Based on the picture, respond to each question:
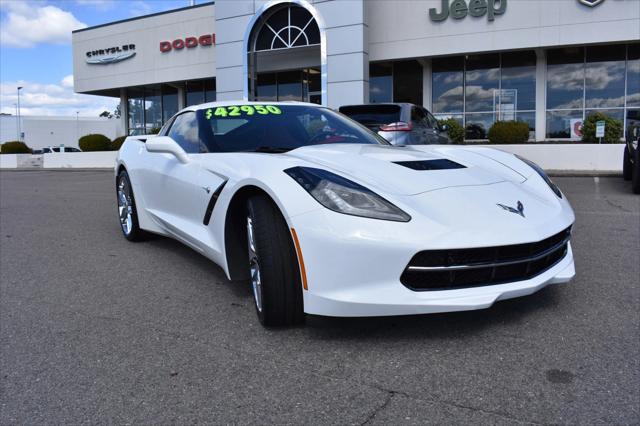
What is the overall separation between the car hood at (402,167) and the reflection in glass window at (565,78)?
18753 mm

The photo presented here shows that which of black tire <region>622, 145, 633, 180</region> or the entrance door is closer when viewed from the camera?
black tire <region>622, 145, 633, 180</region>

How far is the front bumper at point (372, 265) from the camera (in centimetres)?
249

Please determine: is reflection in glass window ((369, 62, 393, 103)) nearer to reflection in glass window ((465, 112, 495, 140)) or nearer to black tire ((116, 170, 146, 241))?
reflection in glass window ((465, 112, 495, 140))

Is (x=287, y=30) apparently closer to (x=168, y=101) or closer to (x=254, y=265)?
(x=168, y=101)

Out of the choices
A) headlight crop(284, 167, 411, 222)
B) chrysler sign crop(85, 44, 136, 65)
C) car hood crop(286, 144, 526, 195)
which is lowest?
headlight crop(284, 167, 411, 222)

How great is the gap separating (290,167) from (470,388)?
1.42 m

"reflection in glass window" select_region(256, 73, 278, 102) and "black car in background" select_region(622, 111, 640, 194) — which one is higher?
"reflection in glass window" select_region(256, 73, 278, 102)

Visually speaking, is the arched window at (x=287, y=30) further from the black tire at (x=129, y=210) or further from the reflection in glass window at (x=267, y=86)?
the black tire at (x=129, y=210)

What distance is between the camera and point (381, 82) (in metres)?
23.0

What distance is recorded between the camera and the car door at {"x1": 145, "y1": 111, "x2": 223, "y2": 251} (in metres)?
3.64

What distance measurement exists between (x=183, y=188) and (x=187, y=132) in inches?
23.8

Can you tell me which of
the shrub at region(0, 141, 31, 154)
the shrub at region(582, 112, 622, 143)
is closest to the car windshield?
the shrub at region(582, 112, 622, 143)

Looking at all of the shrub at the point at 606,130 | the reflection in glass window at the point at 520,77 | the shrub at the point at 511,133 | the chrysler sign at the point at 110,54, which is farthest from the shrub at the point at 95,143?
the shrub at the point at 606,130

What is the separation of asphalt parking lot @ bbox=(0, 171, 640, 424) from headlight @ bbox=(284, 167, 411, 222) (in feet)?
2.21
